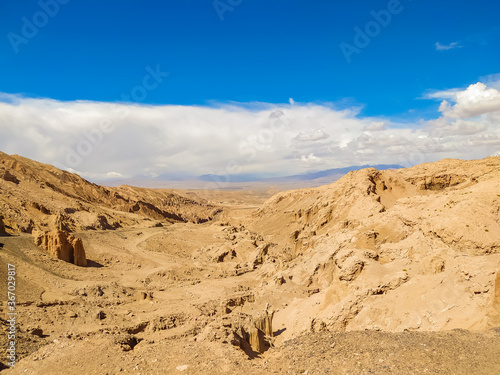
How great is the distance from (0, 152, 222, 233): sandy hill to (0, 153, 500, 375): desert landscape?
0.39 metres

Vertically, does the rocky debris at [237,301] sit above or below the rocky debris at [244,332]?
below

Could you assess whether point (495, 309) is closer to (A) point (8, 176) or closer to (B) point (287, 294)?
(B) point (287, 294)

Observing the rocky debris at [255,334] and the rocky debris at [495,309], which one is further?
the rocky debris at [255,334]

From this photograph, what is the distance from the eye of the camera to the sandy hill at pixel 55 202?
33.9 m

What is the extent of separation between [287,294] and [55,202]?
119 ft

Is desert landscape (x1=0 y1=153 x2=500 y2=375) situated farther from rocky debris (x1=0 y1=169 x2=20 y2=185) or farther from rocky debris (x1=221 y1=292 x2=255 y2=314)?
→ rocky debris (x1=0 y1=169 x2=20 y2=185)

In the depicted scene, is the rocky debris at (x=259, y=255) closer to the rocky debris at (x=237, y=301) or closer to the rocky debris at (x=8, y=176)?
the rocky debris at (x=237, y=301)

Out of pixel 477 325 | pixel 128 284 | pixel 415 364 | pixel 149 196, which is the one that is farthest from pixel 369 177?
pixel 149 196

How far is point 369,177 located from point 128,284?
2762cm

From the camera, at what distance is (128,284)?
2569 cm

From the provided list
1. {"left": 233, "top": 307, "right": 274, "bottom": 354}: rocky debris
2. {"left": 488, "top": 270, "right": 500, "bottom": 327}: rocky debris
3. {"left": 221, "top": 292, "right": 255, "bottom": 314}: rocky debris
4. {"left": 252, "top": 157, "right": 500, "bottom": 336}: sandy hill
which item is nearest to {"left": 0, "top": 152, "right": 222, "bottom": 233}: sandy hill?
{"left": 221, "top": 292, "right": 255, "bottom": 314}: rocky debris

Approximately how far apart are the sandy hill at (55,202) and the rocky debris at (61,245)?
16.6ft

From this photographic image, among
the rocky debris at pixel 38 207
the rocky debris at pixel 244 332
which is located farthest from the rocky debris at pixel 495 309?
the rocky debris at pixel 38 207

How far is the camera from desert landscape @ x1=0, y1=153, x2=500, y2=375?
9172mm
